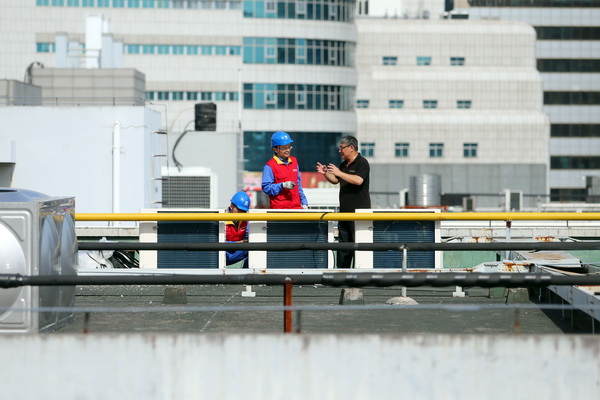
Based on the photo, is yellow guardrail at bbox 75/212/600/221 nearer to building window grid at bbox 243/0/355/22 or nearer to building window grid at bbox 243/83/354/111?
building window grid at bbox 243/83/354/111

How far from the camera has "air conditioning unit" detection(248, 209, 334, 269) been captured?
38.7 feet

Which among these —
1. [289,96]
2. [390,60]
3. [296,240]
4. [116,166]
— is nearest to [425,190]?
[289,96]

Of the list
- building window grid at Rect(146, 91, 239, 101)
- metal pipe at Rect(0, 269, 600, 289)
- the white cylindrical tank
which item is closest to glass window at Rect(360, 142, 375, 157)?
building window grid at Rect(146, 91, 239, 101)

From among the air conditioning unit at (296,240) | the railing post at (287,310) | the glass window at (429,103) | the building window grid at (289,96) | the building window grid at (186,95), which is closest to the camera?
the railing post at (287,310)

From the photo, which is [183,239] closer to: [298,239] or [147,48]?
[298,239]

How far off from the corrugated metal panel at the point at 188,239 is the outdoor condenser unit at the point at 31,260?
3.77 meters

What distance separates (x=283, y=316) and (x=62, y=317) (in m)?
1.47

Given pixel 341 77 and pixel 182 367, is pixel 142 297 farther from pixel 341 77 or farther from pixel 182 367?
pixel 341 77

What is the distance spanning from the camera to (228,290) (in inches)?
410

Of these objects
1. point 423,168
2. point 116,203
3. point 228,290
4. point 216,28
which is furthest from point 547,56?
point 228,290

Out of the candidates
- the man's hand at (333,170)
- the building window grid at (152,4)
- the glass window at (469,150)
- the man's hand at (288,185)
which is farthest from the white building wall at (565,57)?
the man's hand at (333,170)

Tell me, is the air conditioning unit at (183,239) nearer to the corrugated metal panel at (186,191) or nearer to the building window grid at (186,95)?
the corrugated metal panel at (186,191)

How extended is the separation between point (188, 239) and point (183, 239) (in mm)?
68

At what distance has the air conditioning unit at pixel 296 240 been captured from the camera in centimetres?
1180
